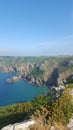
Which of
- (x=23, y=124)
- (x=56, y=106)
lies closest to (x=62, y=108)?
(x=56, y=106)

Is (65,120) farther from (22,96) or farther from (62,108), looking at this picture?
(22,96)

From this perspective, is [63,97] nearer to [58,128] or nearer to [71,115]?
[71,115]

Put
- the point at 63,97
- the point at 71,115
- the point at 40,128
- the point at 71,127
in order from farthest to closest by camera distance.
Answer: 1. the point at 63,97
2. the point at 71,115
3. the point at 71,127
4. the point at 40,128

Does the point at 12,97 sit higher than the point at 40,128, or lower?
lower

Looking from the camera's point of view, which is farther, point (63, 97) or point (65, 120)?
point (63, 97)

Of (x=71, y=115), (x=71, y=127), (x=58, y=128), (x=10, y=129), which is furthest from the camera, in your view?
(x=71, y=115)

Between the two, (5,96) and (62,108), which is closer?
(62,108)

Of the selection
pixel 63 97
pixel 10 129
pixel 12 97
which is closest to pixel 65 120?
pixel 63 97

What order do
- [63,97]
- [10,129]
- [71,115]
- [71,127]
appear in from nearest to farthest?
[10,129] < [71,127] < [71,115] < [63,97]

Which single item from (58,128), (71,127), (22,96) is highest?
(58,128)
